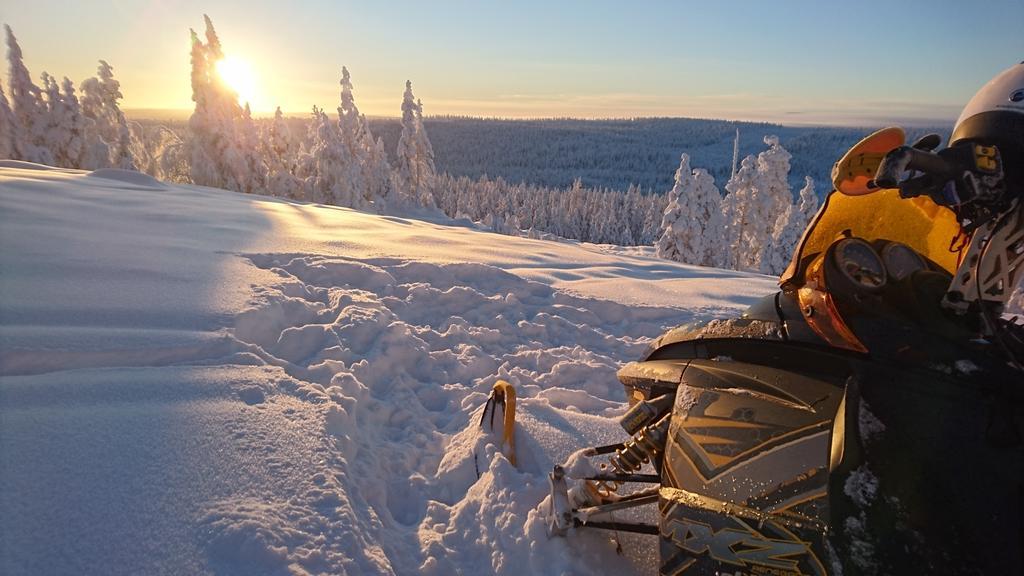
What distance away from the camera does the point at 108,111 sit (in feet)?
134

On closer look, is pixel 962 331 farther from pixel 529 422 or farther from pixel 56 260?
pixel 56 260

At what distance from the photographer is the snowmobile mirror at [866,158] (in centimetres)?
185

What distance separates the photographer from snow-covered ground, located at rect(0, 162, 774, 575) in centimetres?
219

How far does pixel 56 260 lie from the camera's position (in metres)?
4.47

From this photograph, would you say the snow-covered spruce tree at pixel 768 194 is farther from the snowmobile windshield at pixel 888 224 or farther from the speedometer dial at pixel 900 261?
the speedometer dial at pixel 900 261

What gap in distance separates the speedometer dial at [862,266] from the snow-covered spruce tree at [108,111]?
4850 centimetres

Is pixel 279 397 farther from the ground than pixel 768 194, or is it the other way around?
pixel 279 397

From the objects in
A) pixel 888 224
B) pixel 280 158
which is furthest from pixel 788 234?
pixel 280 158

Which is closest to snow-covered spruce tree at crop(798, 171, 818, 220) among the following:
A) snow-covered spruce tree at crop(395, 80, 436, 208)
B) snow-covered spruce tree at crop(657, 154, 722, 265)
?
snow-covered spruce tree at crop(657, 154, 722, 265)

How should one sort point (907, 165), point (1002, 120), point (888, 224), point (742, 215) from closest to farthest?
point (907, 165) < point (1002, 120) < point (888, 224) < point (742, 215)

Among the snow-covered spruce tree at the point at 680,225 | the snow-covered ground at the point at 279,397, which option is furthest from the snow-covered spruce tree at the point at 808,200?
the snow-covered ground at the point at 279,397

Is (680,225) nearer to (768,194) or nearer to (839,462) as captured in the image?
(768,194)

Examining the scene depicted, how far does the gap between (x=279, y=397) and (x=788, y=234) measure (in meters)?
40.9

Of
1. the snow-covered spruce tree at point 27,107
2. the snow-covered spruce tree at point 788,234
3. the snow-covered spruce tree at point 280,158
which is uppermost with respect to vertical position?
the snow-covered spruce tree at point 27,107
